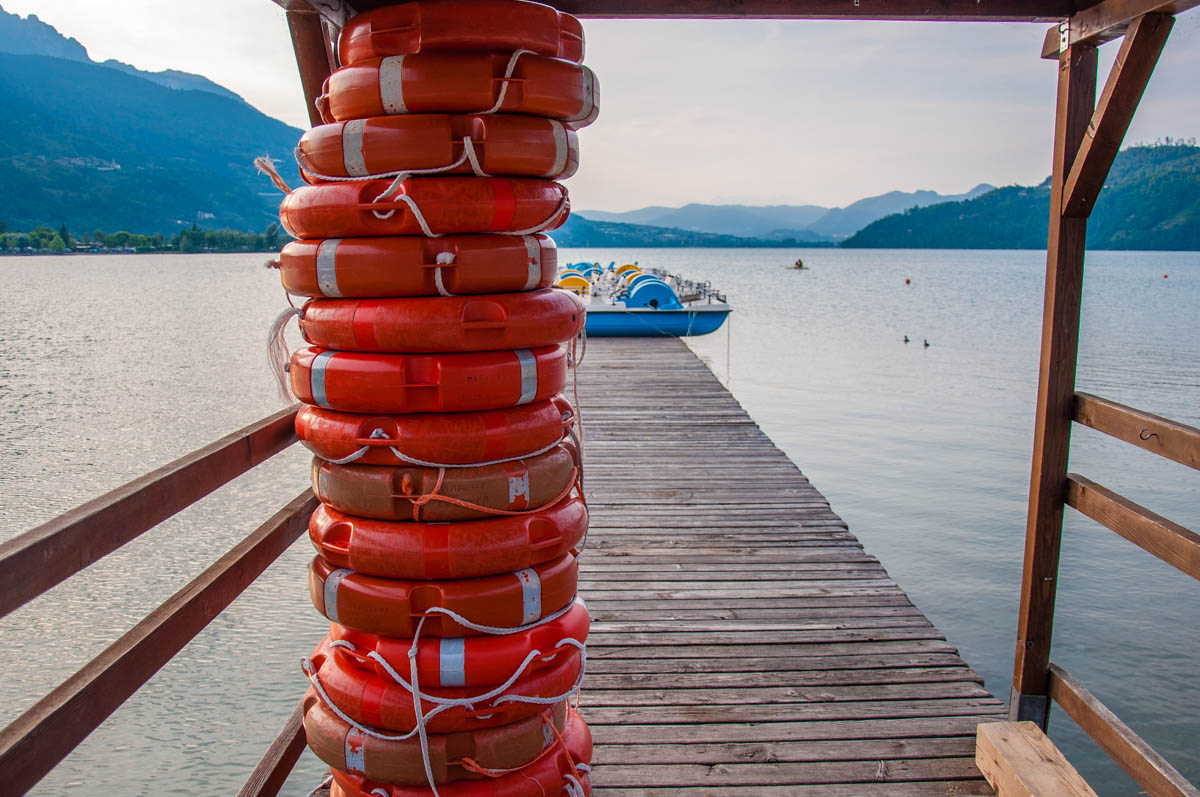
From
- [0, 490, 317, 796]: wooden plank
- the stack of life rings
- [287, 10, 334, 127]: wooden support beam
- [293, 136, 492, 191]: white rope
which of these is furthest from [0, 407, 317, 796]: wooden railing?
[287, 10, 334, 127]: wooden support beam

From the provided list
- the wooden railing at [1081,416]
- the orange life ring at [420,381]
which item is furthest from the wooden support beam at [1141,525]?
the orange life ring at [420,381]

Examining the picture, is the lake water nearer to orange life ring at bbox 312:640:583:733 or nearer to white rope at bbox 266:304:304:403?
orange life ring at bbox 312:640:583:733

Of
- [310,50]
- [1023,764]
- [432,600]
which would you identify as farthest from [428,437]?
[1023,764]

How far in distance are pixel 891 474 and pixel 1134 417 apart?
801 centimetres

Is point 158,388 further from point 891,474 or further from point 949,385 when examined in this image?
point 949,385

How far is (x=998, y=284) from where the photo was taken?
58.7 m

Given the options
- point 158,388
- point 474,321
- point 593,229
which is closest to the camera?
point 474,321

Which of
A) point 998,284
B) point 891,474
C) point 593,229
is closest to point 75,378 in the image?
point 891,474

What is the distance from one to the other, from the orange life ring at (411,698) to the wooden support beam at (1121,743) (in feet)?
5.40

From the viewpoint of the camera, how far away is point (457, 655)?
6.88 feet

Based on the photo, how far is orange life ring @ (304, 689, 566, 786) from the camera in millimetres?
2123

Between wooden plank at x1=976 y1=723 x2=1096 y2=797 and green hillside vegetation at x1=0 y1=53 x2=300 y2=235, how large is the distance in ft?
179

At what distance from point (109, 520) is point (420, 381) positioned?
0.70 meters

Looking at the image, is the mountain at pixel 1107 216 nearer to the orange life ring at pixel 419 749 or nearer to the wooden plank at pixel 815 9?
the wooden plank at pixel 815 9
